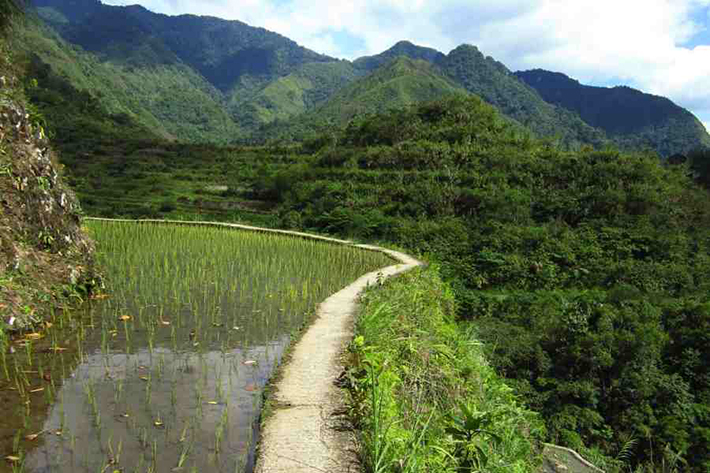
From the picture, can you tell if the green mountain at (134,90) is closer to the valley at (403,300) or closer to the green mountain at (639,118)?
the valley at (403,300)

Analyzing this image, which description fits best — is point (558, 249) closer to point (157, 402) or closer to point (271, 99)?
point (157, 402)

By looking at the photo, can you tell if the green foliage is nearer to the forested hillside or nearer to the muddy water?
the muddy water

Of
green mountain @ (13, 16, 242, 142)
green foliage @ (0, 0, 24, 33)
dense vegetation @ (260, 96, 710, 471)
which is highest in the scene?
green mountain @ (13, 16, 242, 142)

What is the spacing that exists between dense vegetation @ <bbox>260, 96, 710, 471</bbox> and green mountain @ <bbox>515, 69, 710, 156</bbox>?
9501cm

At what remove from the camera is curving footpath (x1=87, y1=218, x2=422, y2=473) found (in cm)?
322

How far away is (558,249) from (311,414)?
1661 cm

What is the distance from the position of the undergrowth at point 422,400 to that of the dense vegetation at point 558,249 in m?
4.13

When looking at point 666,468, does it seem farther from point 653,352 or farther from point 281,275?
point 281,275

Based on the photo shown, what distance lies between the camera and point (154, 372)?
4816 mm

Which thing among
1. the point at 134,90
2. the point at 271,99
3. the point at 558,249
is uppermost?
the point at 271,99

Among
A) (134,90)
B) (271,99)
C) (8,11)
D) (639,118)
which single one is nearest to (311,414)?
(8,11)

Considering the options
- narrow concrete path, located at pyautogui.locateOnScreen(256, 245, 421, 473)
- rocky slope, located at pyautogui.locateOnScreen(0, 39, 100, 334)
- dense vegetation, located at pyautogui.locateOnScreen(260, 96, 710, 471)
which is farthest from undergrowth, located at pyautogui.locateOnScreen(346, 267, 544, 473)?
dense vegetation, located at pyautogui.locateOnScreen(260, 96, 710, 471)

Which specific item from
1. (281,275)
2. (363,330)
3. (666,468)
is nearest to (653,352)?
(666,468)

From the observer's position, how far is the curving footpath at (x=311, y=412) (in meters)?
3.22
